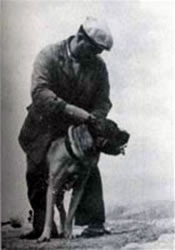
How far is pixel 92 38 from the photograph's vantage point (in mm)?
2016

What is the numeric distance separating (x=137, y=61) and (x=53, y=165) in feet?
1.26

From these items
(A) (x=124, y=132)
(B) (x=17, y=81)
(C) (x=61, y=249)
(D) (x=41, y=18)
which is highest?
(D) (x=41, y=18)

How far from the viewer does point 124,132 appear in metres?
2.02

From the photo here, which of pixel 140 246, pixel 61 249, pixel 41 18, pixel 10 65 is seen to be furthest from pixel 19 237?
pixel 41 18

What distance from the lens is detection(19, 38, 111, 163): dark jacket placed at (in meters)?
2.02

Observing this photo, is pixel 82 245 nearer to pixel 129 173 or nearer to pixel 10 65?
pixel 129 173

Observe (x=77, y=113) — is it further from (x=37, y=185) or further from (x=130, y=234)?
(x=130, y=234)

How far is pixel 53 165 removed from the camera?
2025mm

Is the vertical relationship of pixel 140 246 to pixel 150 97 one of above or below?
below

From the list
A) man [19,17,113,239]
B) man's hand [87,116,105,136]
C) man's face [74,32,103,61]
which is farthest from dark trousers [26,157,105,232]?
man's face [74,32,103,61]

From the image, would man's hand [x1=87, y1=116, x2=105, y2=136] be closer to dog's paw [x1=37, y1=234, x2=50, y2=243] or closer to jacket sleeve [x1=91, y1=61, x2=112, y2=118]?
jacket sleeve [x1=91, y1=61, x2=112, y2=118]

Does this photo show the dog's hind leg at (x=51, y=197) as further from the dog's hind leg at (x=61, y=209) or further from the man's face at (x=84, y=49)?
the man's face at (x=84, y=49)

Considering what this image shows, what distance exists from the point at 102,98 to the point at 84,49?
15cm

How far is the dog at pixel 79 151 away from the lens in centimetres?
202
